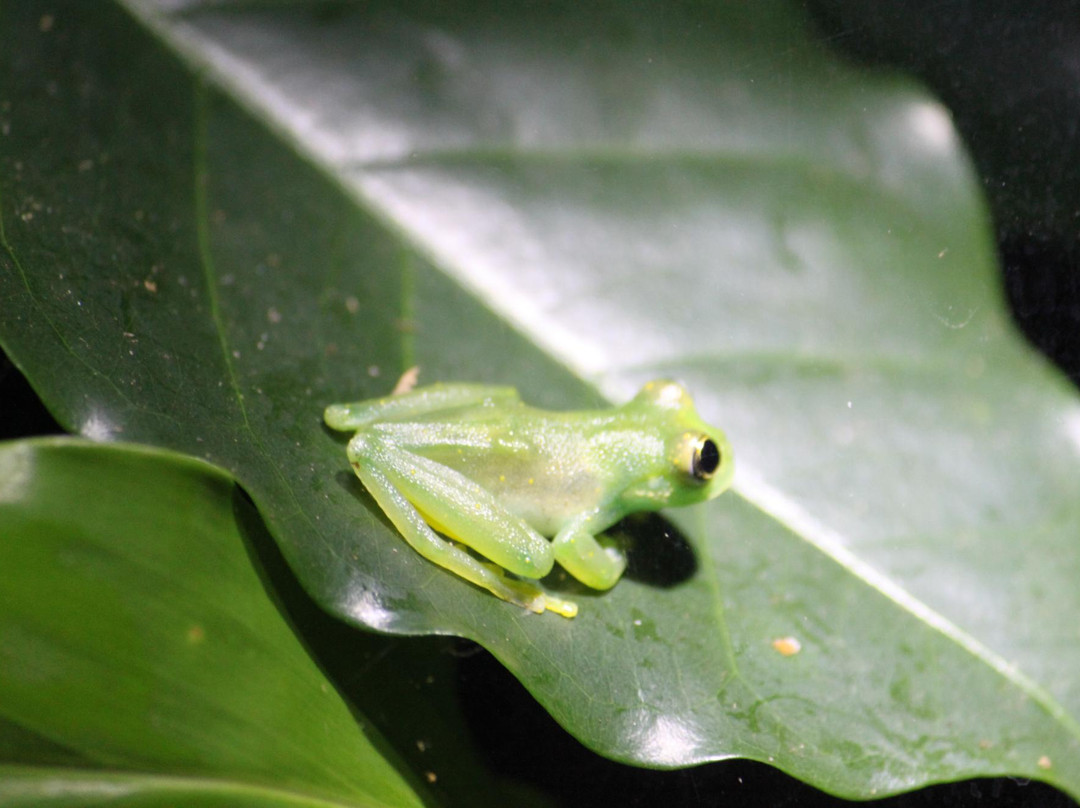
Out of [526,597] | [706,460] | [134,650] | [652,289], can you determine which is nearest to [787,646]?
[706,460]

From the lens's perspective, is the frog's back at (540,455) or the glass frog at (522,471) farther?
the frog's back at (540,455)

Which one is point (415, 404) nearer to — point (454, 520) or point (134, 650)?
point (454, 520)

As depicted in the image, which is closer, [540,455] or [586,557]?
[586,557]

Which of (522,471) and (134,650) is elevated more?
(134,650)

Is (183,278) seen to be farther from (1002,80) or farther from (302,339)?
(1002,80)

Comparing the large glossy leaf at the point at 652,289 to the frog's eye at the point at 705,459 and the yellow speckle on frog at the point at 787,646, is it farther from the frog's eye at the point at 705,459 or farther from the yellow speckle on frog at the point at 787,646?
the frog's eye at the point at 705,459

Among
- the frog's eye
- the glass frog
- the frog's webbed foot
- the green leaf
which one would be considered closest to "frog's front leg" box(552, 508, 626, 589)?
the glass frog

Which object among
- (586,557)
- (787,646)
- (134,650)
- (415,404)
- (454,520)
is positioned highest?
(134,650)

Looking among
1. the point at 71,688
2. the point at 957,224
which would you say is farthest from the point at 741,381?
the point at 71,688

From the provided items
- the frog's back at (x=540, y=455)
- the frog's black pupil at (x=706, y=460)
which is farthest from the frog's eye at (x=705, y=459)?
the frog's back at (x=540, y=455)
